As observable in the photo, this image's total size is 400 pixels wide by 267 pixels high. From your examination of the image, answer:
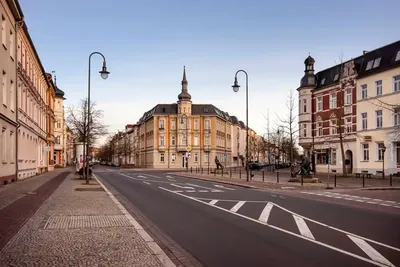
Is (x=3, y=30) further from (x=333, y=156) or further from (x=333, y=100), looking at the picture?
(x=333, y=156)

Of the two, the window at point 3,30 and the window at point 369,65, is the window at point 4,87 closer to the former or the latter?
the window at point 3,30

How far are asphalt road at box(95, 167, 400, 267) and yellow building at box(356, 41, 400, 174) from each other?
3129 cm

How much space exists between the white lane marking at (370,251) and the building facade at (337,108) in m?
36.1

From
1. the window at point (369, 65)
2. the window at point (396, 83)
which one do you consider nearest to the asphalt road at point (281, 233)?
the window at point (396, 83)

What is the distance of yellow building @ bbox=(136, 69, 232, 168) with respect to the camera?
95812 millimetres

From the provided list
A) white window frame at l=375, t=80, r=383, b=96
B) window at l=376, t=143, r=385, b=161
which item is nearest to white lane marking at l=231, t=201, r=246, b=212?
window at l=376, t=143, r=385, b=161

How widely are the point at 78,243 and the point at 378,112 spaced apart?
144ft

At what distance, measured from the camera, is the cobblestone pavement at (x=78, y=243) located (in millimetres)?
6863

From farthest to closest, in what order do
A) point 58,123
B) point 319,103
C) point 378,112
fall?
point 58,123 < point 319,103 < point 378,112

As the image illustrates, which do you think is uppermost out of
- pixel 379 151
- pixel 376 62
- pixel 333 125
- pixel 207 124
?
pixel 376 62

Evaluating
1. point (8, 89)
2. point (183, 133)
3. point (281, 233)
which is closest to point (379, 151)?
point (8, 89)

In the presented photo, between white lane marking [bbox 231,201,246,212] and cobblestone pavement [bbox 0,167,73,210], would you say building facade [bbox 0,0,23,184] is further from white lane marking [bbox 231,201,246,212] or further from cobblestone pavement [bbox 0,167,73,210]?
white lane marking [bbox 231,201,246,212]

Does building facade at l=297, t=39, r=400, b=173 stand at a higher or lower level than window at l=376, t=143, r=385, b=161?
higher

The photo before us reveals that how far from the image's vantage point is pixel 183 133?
96875 mm
